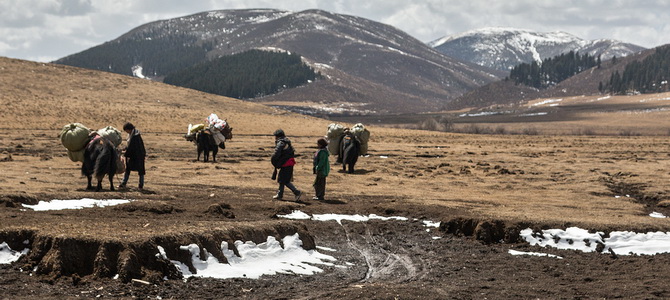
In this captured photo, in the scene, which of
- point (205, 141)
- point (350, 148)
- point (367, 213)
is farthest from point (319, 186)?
point (205, 141)

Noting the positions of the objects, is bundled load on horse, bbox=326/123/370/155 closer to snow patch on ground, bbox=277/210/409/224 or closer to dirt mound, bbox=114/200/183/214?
snow patch on ground, bbox=277/210/409/224

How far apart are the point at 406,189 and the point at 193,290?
16.4 metres

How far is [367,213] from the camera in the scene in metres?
20.7

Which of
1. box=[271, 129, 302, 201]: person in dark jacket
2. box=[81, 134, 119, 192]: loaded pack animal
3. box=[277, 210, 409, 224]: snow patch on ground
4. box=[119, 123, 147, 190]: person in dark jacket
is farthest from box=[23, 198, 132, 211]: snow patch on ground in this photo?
box=[271, 129, 302, 201]: person in dark jacket

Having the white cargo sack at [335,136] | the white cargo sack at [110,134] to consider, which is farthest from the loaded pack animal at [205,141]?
the white cargo sack at [110,134]

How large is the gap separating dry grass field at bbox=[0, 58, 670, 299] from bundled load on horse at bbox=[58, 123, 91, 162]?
1004mm

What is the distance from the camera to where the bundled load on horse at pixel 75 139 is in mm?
19953

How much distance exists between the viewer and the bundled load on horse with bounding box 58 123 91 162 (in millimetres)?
19953

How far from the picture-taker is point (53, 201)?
1795 cm

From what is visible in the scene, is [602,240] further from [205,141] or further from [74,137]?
[205,141]

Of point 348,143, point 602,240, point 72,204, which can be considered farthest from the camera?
point 348,143

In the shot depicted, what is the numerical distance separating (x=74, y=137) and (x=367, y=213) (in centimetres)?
792

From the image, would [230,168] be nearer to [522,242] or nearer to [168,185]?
A: [168,185]

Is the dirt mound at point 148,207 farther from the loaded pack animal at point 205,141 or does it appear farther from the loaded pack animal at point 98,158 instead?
the loaded pack animal at point 205,141
